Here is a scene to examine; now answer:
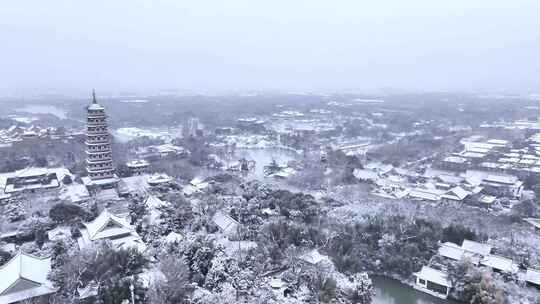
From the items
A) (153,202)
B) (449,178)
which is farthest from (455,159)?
(153,202)

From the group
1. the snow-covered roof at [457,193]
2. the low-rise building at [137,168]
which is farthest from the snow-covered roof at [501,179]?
the low-rise building at [137,168]

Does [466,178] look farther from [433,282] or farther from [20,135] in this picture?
[20,135]

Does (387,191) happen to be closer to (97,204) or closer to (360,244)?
(360,244)

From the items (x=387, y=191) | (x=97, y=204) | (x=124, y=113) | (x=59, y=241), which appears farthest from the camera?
(x=124, y=113)

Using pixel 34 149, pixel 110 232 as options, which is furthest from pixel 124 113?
pixel 110 232

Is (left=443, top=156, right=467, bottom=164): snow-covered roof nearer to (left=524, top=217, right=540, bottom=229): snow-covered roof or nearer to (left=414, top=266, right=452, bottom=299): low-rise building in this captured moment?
(left=524, top=217, right=540, bottom=229): snow-covered roof

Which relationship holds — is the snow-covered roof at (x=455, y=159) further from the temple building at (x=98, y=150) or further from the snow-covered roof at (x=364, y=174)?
the temple building at (x=98, y=150)

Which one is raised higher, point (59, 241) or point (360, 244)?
point (59, 241)
